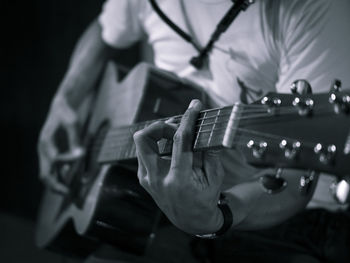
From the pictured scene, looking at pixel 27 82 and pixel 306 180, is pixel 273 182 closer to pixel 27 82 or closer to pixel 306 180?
pixel 306 180

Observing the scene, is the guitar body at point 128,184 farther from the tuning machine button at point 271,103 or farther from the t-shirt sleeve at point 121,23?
the tuning machine button at point 271,103

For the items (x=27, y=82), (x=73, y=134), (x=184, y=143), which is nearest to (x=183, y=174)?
(x=184, y=143)

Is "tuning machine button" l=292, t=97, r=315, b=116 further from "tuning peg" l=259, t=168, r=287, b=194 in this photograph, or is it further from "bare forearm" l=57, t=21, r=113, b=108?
"bare forearm" l=57, t=21, r=113, b=108

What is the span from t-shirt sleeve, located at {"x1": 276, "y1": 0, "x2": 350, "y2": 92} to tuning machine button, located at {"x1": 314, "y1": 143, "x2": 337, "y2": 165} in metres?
0.32

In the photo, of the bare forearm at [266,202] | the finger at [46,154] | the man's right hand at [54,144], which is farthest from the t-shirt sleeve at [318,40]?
the finger at [46,154]

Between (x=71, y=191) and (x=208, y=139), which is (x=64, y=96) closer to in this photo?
(x=71, y=191)

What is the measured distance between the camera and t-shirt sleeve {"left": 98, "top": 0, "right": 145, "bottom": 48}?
4.54 ft

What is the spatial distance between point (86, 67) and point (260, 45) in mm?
704

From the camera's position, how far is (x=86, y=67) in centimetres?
159

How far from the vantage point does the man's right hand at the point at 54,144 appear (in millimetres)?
1409

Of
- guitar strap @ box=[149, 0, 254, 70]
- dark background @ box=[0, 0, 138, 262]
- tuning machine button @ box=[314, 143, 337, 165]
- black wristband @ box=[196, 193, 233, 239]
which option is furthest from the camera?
dark background @ box=[0, 0, 138, 262]

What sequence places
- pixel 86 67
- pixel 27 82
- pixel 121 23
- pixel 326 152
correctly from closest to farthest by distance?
1. pixel 326 152
2. pixel 121 23
3. pixel 86 67
4. pixel 27 82

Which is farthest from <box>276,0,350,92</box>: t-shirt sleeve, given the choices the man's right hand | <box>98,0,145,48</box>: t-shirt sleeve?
the man's right hand

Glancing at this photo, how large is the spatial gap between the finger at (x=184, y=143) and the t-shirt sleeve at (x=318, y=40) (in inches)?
11.1
